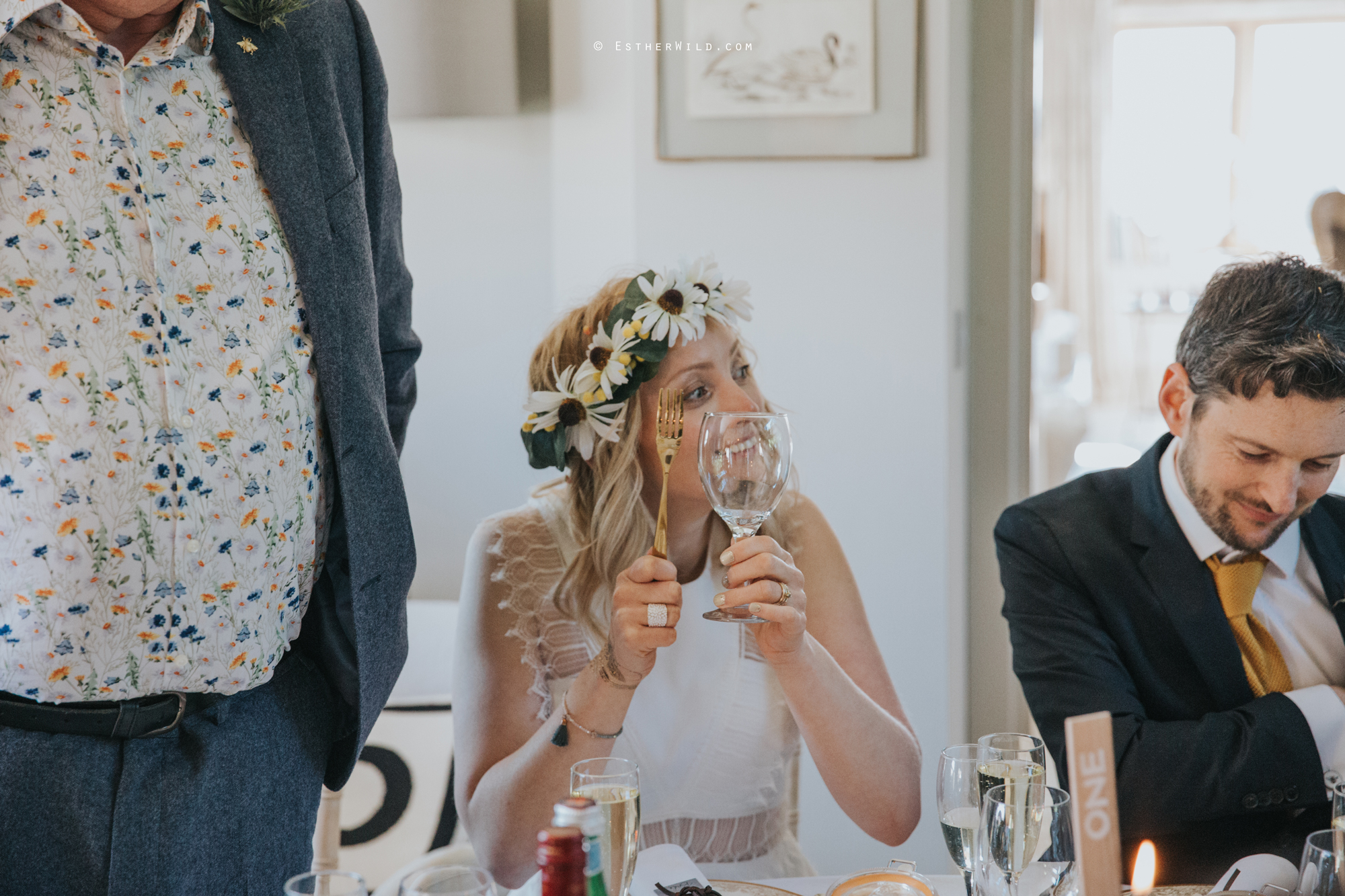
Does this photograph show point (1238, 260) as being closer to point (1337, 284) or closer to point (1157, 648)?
point (1337, 284)

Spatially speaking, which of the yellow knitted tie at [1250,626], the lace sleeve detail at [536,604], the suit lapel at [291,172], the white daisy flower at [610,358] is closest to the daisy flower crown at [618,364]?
the white daisy flower at [610,358]

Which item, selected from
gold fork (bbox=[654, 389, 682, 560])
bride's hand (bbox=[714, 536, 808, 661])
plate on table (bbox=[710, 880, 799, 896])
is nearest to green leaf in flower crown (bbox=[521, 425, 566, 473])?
gold fork (bbox=[654, 389, 682, 560])

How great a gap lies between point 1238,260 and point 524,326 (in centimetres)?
158

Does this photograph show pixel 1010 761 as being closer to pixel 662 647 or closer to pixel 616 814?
pixel 616 814

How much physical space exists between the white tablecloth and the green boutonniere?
1102 millimetres

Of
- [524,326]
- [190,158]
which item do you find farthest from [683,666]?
[524,326]

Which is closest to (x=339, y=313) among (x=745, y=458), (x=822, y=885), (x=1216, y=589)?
(x=745, y=458)

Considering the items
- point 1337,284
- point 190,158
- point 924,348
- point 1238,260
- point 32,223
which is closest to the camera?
point 32,223

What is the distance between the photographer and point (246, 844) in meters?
1.25

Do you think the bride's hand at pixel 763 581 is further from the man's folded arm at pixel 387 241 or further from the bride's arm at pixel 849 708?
the man's folded arm at pixel 387 241

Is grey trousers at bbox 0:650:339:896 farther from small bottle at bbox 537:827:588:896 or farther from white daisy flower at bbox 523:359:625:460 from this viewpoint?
small bottle at bbox 537:827:588:896

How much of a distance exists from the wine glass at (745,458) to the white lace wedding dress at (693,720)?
48 cm

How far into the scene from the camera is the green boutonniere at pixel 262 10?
Result: 1.32 metres

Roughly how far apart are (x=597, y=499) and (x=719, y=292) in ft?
1.14
